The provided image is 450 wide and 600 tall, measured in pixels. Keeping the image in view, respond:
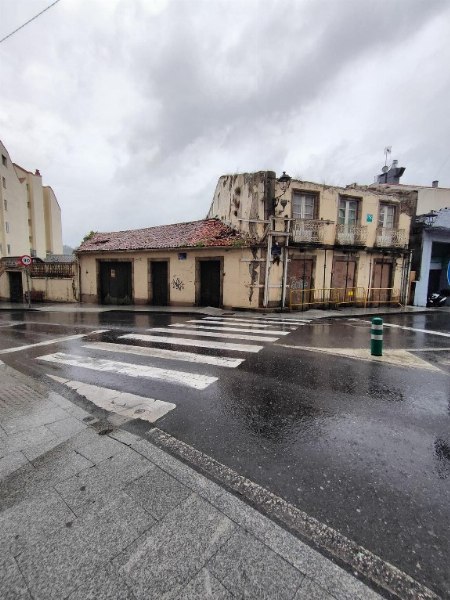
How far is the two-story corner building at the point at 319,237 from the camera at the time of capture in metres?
14.2

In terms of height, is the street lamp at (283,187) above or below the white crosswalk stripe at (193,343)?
above

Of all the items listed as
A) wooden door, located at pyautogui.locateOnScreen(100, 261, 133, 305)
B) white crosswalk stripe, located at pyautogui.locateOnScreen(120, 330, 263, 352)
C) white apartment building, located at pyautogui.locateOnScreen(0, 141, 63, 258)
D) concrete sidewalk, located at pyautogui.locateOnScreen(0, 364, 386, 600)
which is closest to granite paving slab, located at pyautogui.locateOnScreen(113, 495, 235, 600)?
concrete sidewalk, located at pyautogui.locateOnScreen(0, 364, 386, 600)

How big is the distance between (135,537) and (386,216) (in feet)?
64.7

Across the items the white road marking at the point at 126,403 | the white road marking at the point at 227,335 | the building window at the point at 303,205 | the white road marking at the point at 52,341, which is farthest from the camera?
the building window at the point at 303,205

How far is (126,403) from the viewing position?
14.1 feet

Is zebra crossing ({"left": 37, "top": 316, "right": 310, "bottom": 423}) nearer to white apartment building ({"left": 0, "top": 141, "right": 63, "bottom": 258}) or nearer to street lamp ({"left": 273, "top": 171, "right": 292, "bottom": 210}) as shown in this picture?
street lamp ({"left": 273, "top": 171, "right": 292, "bottom": 210})

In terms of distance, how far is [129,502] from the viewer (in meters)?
2.37

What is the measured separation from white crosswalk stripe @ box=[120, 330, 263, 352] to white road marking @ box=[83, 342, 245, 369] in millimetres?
742

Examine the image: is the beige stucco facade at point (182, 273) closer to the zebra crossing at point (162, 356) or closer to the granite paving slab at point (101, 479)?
the zebra crossing at point (162, 356)

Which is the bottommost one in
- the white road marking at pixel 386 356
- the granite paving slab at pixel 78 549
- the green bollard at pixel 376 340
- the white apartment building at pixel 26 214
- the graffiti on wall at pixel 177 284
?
the white road marking at pixel 386 356

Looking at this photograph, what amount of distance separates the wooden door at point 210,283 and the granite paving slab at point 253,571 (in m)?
13.9

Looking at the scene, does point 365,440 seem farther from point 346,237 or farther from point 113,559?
point 346,237

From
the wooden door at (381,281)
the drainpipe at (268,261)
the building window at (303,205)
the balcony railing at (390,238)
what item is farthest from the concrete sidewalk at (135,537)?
the balcony railing at (390,238)

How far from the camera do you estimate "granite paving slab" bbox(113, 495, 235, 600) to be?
1739 mm
